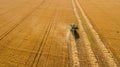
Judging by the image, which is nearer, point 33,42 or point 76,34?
point 33,42

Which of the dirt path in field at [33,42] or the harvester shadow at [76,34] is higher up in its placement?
the dirt path in field at [33,42]

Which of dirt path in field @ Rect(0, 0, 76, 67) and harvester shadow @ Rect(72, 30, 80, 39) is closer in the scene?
dirt path in field @ Rect(0, 0, 76, 67)

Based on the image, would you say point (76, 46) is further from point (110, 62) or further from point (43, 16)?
point (43, 16)

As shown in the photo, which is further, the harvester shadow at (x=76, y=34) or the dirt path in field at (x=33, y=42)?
the harvester shadow at (x=76, y=34)

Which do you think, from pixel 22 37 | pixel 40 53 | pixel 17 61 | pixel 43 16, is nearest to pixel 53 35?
pixel 22 37

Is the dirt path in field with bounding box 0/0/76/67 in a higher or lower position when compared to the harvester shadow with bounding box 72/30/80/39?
higher

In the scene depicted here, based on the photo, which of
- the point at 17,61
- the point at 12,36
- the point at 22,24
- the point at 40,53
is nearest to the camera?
the point at 17,61

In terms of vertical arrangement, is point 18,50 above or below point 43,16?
above

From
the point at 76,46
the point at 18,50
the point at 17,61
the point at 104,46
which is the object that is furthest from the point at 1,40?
the point at 104,46

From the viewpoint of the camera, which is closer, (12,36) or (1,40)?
(1,40)

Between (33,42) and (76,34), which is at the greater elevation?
(33,42)

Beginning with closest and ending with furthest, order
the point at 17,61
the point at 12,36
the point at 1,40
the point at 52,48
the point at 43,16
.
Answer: the point at 17,61, the point at 52,48, the point at 1,40, the point at 12,36, the point at 43,16
